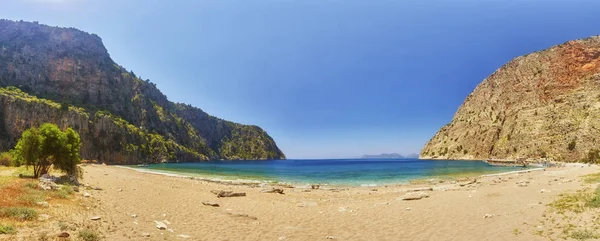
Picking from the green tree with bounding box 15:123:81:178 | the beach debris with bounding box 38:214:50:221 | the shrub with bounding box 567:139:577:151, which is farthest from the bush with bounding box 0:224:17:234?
the shrub with bounding box 567:139:577:151

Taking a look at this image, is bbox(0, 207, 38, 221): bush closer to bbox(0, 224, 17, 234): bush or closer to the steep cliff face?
bbox(0, 224, 17, 234): bush

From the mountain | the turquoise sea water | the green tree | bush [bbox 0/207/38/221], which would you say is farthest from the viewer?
the mountain

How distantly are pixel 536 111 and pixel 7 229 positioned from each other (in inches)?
6225

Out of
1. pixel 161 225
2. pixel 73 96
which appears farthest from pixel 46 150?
pixel 73 96

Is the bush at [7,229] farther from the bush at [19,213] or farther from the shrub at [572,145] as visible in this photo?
the shrub at [572,145]

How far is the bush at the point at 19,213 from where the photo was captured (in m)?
13.0

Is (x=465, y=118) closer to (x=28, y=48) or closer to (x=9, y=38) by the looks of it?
(x=28, y=48)

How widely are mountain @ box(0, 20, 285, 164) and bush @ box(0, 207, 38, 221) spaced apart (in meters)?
144

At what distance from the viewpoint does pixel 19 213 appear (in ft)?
43.5

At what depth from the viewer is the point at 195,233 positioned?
14.3 m

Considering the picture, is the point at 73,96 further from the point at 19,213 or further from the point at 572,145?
the point at 572,145

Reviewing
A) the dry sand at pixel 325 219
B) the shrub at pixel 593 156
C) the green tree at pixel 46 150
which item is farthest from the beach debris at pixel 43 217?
the shrub at pixel 593 156

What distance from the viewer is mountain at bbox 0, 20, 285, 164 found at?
12495 cm

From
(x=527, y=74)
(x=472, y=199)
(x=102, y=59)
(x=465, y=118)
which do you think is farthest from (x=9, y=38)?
(x=527, y=74)
